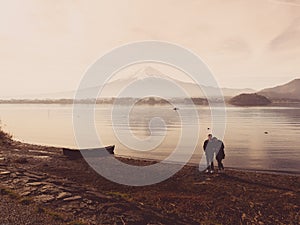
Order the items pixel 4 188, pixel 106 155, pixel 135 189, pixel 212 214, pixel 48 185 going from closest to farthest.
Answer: pixel 212 214
pixel 4 188
pixel 48 185
pixel 135 189
pixel 106 155

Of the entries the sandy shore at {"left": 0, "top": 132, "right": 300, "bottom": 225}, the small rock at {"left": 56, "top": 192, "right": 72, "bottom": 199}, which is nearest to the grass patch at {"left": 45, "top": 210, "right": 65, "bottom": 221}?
the sandy shore at {"left": 0, "top": 132, "right": 300, "bottom": 225}

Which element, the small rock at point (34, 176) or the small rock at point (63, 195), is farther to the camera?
the small rock at point (34, 176)

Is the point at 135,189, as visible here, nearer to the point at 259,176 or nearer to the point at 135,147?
the point at 259,176

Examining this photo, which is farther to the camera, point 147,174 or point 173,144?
point 173,144

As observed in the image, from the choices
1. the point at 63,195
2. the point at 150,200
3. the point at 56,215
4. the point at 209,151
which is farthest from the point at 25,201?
the point at 209,151

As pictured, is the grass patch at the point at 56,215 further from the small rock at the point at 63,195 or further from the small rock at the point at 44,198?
the small rock at the point at 63,195

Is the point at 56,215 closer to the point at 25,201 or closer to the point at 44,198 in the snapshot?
the point at 25,201

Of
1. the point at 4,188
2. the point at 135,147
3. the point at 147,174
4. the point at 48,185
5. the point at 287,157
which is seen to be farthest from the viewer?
the point at 135,147

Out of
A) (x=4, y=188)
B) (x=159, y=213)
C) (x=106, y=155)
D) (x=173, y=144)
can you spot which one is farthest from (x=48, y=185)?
(x=173, y=144)

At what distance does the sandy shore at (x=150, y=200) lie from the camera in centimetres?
1384

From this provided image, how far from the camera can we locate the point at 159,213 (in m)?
15.0

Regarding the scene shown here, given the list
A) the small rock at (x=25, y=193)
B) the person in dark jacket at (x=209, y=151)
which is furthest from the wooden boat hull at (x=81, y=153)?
the small rock at (x=25, y=193)

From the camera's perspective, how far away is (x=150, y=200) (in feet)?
57.0

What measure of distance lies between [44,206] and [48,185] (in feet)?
10.6
